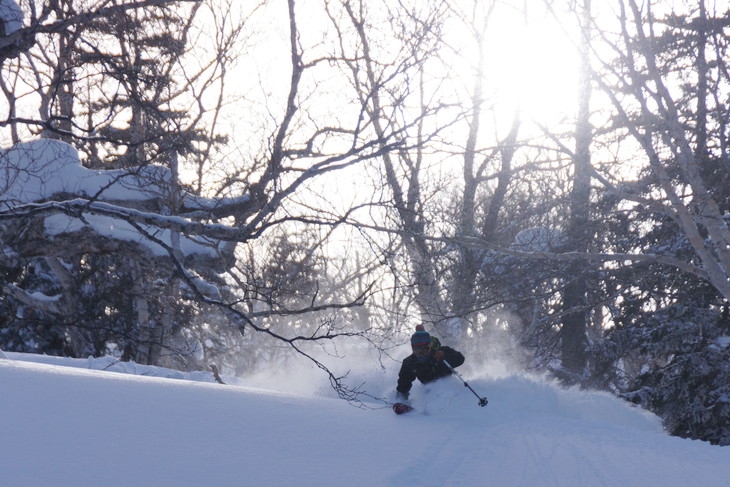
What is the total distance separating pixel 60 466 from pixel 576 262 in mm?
13821

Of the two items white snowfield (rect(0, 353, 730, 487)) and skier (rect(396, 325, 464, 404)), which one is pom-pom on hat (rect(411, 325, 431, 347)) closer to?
skier (rect(396, 325, 464, 404))

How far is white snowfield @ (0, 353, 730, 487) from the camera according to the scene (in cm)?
306

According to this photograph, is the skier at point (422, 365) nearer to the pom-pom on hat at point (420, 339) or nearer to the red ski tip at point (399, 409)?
the pom-pom on hat at point (420, 339)

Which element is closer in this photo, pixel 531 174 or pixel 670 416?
pixel 670 416

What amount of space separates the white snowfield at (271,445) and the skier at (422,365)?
224cm

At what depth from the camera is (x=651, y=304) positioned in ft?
48.3

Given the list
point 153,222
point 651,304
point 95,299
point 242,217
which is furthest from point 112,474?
point 95,299

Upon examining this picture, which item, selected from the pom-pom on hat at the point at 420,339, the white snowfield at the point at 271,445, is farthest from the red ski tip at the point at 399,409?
the pom-pom on hat at the point at 420,339

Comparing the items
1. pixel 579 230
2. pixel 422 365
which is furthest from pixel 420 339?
pixel 579 230

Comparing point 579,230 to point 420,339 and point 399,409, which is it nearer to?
point 420,339

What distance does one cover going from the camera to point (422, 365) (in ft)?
30.0

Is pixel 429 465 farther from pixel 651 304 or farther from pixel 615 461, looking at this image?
pixel 651 304

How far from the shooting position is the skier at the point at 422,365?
8.98m

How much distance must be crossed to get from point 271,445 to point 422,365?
544 centimetres
